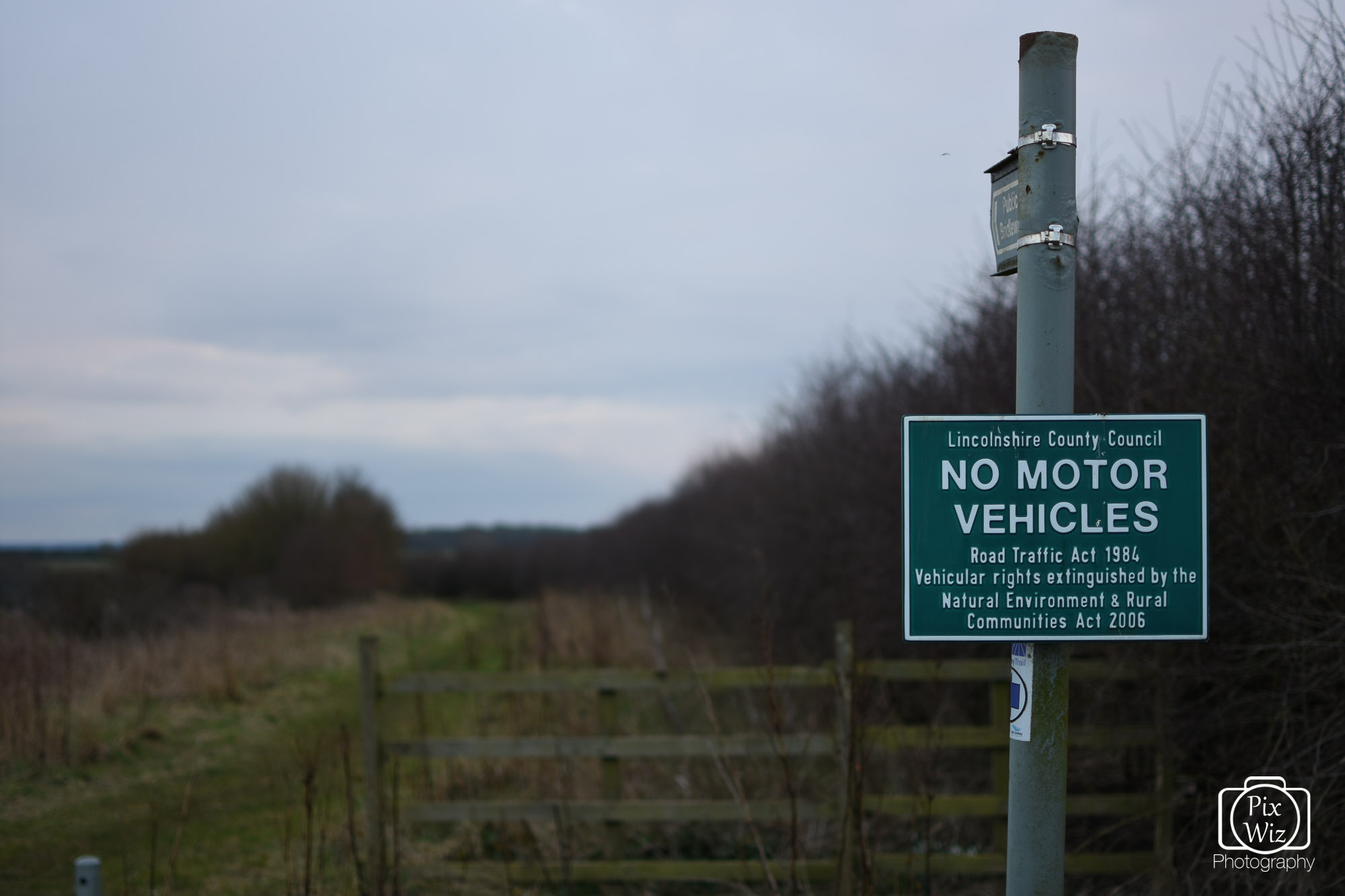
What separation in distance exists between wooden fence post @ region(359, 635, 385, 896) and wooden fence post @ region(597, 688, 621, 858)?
1.26 metres

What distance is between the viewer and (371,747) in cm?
582

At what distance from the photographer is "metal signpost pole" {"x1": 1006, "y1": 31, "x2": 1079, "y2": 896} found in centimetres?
242

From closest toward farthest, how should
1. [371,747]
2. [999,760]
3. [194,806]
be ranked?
[371,747] < [999,760] < [194,806]

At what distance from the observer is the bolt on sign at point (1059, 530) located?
238 centimetres

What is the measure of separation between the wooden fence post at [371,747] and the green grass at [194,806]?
0.72 ft

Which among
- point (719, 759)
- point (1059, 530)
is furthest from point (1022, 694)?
point (719, 759)

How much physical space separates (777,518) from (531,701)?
255 inches

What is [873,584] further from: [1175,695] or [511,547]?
[511,547]

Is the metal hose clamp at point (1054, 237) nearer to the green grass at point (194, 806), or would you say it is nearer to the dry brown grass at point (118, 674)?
the green grass at point (194, 806)

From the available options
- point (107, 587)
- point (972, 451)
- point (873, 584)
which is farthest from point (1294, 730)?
point (107, 587)

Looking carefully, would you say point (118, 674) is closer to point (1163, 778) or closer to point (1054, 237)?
point (1163, 778)

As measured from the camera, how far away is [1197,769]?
587 cm

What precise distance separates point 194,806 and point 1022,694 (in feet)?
28.2

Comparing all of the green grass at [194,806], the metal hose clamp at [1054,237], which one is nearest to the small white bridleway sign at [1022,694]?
the metal hose clamp at [1054,237]
